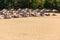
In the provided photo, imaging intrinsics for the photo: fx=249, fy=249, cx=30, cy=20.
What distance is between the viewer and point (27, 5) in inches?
1221

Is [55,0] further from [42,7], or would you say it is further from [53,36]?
[53,36]

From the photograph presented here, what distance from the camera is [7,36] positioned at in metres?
11.7

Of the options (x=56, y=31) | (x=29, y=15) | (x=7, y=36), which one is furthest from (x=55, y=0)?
(x=7, y=36)

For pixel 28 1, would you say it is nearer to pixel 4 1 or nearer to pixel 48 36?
pixel 4 1

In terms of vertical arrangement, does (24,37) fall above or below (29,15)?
above

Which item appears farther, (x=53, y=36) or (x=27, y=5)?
(x=27, y=5)

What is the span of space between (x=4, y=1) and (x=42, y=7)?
4.82 metres

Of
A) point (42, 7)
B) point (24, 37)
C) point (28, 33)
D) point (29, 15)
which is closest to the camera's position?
point (24, 37)

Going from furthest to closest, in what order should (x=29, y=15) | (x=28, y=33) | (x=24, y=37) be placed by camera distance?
(x=29, y=15)
(x=28, y=33)
(x=24, y=37)

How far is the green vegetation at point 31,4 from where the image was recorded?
3062 cm

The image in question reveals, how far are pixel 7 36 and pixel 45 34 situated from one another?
1.92 metres

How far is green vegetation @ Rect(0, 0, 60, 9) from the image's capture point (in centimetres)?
3062

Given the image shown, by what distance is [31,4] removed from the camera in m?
30.8

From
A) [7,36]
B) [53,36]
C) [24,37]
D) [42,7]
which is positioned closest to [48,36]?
→ [53,36]
